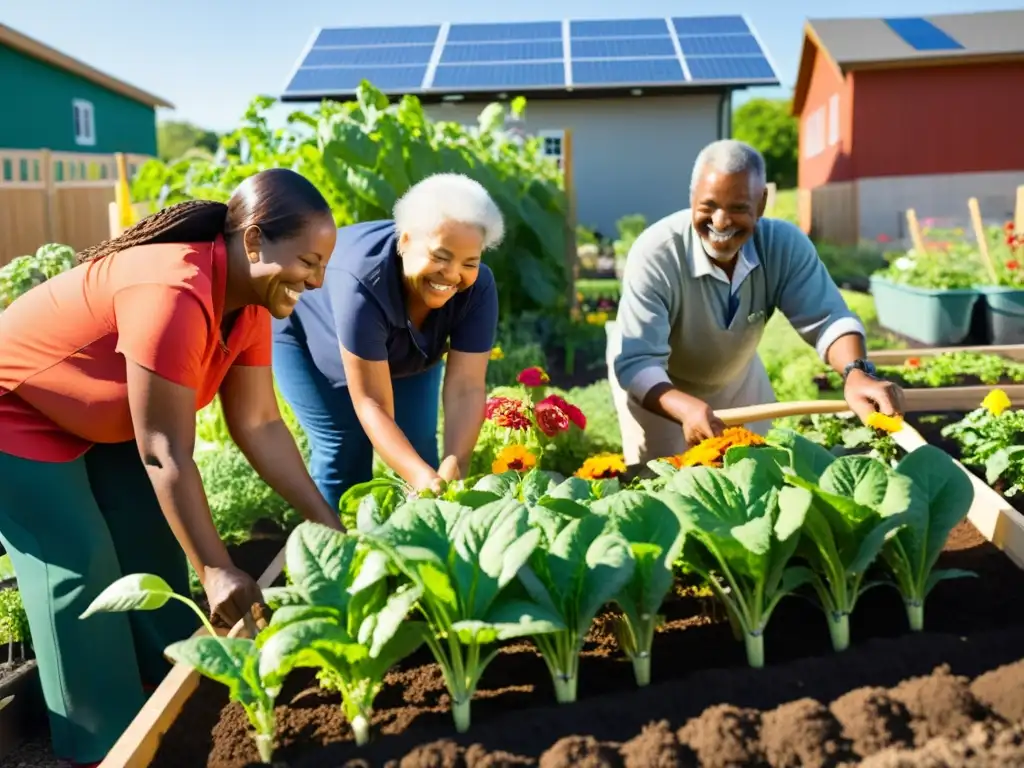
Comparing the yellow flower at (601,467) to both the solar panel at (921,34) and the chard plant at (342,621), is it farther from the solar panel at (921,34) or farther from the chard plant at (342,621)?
the solar panel at (921,34)

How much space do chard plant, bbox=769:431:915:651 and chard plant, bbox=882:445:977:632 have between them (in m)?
0.04

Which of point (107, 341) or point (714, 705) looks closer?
point (714, 705)

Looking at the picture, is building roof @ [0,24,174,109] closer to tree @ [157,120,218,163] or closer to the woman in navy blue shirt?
the woman in navy blue shirt

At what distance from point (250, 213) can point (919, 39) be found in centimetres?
1970

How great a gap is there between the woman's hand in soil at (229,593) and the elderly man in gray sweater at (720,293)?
4.47ft

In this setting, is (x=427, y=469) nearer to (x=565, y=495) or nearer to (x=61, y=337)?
(x=565, y=495)

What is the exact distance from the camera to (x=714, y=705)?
1.64 m

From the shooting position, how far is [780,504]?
1836mm

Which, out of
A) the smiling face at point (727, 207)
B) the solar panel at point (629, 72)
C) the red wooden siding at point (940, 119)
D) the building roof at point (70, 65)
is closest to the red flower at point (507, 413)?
the smiling face at point (727, 207)

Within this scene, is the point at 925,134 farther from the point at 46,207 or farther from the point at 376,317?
the point at 376,317

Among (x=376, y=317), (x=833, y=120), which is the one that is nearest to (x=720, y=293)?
(x=376, y=317)

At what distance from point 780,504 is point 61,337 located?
1544mm

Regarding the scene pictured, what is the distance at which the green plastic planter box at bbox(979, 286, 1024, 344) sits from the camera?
8.86 meters

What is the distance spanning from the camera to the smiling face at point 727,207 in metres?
2.92
